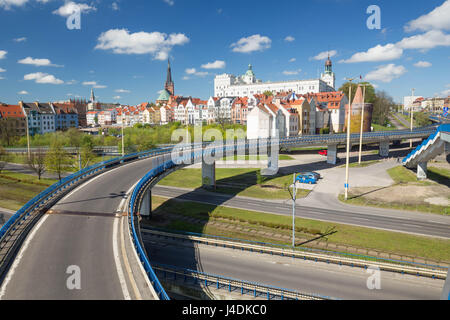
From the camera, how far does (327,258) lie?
23000 millimetres

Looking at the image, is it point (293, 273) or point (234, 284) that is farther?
point (293, 273)

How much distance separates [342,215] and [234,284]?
1951 centimetres

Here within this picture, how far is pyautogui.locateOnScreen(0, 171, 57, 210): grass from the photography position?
143 feet

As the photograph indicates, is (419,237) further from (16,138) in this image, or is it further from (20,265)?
(16,138)

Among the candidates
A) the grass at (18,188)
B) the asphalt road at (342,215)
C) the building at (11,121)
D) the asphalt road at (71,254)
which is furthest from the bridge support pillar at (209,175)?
the building at (11,121)

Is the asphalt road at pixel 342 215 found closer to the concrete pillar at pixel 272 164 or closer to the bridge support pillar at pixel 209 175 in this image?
the bridge support pillar at pixel 209 175

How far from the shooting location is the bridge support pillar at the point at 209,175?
156ft

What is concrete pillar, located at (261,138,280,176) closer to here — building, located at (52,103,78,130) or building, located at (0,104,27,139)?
building, located at (0,104,27,139)

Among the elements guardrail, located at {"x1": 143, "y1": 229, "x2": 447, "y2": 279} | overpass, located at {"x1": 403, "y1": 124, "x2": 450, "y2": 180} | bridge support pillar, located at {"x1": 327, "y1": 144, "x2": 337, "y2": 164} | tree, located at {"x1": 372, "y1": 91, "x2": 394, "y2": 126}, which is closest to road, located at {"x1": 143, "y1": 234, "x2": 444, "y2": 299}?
guardrail, located at {"x1": 143, "y1": 229, "x2": 447, "y2": 279}

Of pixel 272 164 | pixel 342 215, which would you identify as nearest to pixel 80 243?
pixel 342 215

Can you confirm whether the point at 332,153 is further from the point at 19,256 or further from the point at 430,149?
the point at 19,256

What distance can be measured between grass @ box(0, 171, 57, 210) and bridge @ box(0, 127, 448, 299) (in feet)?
71.4
